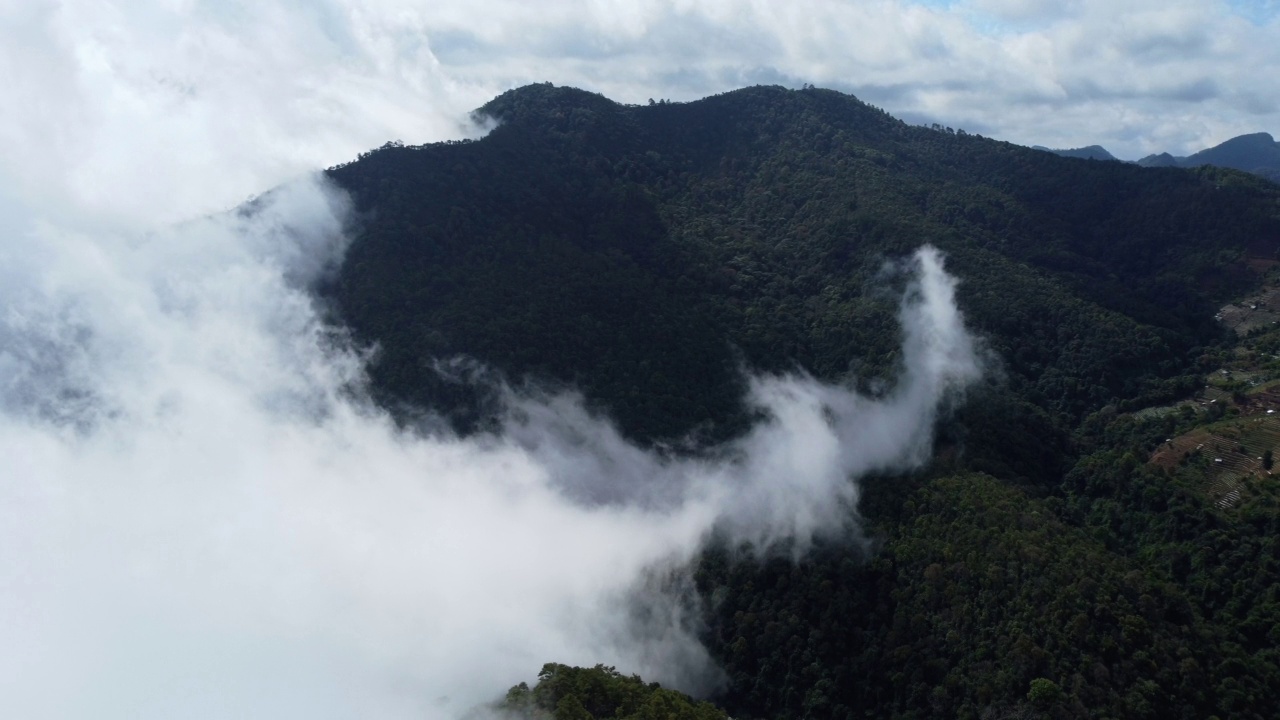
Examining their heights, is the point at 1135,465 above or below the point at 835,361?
below

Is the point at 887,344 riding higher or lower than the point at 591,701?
higher

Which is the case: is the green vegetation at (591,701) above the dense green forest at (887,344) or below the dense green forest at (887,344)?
below

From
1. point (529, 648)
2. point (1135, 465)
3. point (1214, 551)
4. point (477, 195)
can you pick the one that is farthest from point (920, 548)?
point (477, 195)

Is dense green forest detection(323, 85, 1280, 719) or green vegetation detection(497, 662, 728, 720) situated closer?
green vegetation detection(497, 662, 728, 720)

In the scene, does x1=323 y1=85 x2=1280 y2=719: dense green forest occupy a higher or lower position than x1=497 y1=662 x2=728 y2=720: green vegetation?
higher

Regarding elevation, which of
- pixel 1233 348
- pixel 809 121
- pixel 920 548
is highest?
pixel 809 121

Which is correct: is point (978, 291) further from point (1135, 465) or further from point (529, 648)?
point (529, 648)

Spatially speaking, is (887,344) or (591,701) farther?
(887,344)

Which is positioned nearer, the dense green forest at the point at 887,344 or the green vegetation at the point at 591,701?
the green vegetation at the point at 591,701
